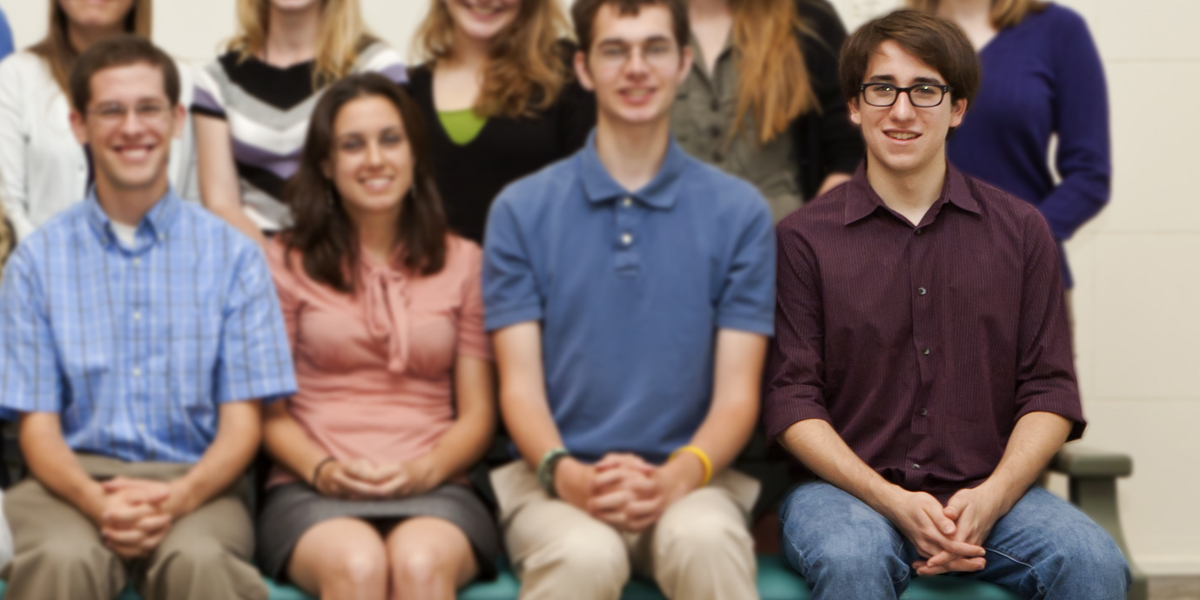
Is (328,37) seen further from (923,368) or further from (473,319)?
(923,368)

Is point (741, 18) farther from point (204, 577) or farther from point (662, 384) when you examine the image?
point (204, 577)

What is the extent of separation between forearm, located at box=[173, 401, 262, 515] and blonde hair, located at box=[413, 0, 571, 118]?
83 cm

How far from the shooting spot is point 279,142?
2.66 meters

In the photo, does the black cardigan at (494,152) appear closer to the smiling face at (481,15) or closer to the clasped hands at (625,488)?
the smiling face at (481,15)

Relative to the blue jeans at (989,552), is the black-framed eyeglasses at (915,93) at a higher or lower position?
higher

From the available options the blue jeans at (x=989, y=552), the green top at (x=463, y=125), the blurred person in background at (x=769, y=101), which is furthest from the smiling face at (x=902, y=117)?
the green top at (x=463, y=125)

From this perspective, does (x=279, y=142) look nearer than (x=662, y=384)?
No

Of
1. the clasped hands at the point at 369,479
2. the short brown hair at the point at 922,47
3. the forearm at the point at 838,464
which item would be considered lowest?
the clasped hands at the point at 369,479

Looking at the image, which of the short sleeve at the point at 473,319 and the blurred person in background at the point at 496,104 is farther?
the blurred person in background at the point at 496,104

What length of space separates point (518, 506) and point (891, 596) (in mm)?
833

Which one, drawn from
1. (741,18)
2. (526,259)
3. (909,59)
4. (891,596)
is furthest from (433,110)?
(891,596)

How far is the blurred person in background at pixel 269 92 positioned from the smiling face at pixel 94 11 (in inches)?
8.7

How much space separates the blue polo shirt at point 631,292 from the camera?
2.33 meters

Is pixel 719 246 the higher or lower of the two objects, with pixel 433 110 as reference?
lower
